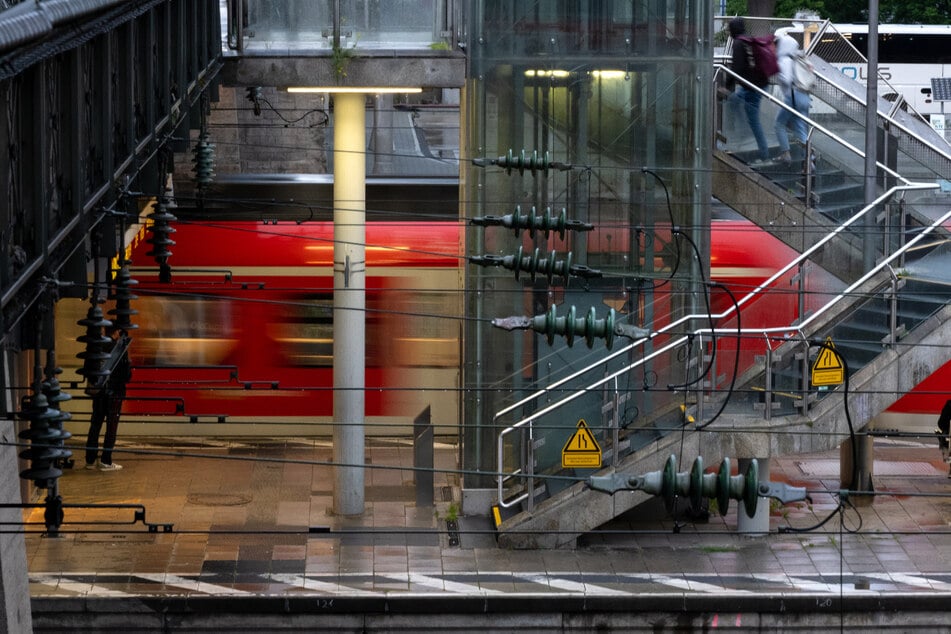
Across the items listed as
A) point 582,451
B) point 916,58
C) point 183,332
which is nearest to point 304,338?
point 183,332

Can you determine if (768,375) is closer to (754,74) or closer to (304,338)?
→ (754,74)

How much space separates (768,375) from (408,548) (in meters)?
4.05

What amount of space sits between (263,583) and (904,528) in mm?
6972

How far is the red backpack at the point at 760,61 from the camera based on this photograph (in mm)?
19547

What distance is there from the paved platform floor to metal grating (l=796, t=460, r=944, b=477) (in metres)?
0.11

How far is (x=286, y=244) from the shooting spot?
2233 centimetres

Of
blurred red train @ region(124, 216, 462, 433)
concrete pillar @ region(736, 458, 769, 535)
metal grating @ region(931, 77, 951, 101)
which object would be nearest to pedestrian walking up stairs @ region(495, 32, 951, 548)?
concrete pillar @ region(736, 458, 769, 535)

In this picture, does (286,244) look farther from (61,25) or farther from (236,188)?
(61,25)

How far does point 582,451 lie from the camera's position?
17.5 meters

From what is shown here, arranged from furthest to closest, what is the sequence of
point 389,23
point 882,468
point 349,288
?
point 882,468
point 349,288
point 389,23

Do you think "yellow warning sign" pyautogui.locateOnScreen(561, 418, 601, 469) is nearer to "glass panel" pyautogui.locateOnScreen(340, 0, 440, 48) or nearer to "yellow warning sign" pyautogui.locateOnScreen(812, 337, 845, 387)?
"yellow warning sign" pyautogui.locateOnScreen(812, 337, 845, 387)

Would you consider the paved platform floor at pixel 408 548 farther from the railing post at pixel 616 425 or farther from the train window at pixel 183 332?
the train window at pixel 183 332

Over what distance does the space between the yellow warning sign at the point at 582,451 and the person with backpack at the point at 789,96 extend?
4.00 metres

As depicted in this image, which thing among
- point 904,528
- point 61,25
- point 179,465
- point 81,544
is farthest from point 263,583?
point 61,25
